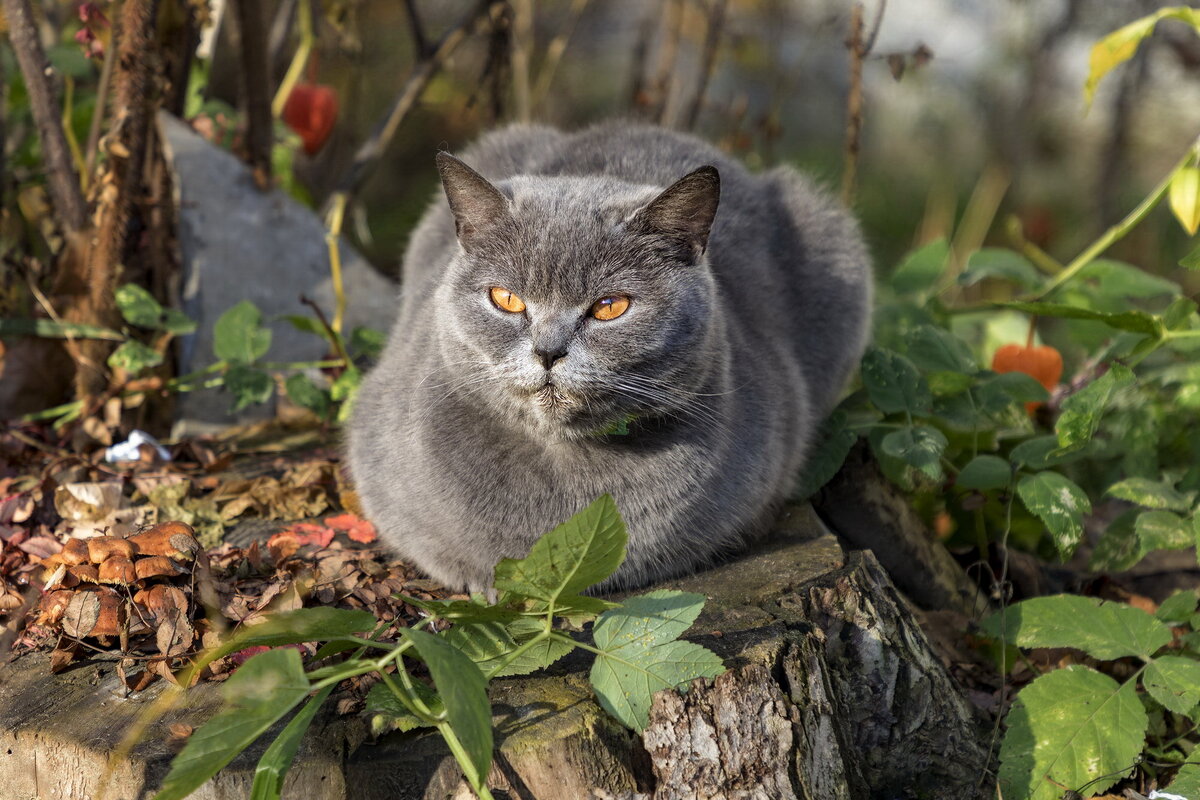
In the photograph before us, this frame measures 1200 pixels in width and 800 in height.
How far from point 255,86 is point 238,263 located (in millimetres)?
512

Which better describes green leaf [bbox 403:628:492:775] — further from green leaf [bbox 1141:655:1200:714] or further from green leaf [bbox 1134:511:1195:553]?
green leaf [bbox 1134:511:1195:553]

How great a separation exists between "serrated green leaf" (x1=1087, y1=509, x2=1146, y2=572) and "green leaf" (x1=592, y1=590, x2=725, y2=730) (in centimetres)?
127

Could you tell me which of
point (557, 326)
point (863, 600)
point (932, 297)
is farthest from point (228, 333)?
point (932, 297)

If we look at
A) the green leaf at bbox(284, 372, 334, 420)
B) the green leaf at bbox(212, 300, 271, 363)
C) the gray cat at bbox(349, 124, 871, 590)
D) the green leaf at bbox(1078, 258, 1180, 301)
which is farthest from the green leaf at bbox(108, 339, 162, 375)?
the green leaf at bbox(1078, 258, 1180, 301)

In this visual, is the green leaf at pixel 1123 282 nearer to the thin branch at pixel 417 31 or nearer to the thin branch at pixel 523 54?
the thin branch at pixel 523 54

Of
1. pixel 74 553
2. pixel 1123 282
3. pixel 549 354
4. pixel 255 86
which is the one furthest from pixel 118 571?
pixel 1123 282

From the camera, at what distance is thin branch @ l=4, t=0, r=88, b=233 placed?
8.14 ft

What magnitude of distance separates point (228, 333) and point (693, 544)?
1.25 metres

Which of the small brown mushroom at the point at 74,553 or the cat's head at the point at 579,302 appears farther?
the small brown mushroom at the point at 74,553

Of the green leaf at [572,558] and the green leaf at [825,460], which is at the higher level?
the green leaf at [572,558]

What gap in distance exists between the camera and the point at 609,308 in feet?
6.01

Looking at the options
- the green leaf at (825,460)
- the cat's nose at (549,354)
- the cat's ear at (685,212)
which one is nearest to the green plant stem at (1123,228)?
the green leaf at (825,460)

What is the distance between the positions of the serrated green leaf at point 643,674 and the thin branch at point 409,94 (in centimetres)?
228

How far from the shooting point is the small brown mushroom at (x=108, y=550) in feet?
6.33
